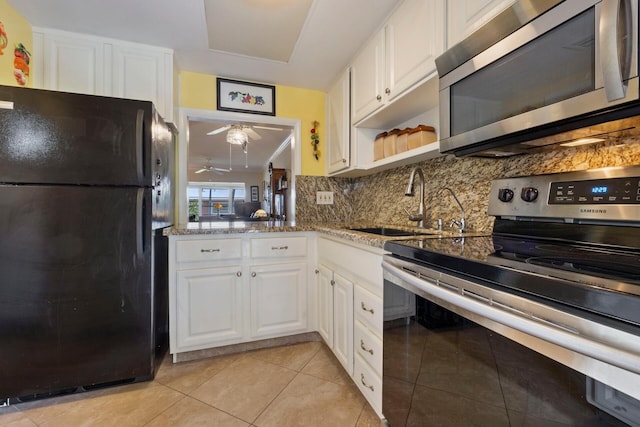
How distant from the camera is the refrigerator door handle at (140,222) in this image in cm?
153

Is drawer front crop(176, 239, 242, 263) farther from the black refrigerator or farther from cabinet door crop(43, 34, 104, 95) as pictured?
cabinet door crop(43, 34, 104, 95)

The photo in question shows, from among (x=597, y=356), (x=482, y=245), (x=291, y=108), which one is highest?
(x=291, y=108)

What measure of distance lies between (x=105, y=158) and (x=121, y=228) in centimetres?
37

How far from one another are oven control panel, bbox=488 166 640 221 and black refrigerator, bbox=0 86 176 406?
69.4 inches

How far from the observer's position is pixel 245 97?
2.46 m

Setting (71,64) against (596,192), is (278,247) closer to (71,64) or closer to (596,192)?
(596,192)

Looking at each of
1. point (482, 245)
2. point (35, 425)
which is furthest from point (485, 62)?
point (35, 425)

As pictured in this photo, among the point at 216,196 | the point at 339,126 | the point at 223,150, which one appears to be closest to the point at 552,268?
the point at 339,126

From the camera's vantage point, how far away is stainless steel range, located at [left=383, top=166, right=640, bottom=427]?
1.66ft

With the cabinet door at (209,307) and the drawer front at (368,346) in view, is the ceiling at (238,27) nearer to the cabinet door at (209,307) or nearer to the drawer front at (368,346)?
the cabinet door at (209,307)

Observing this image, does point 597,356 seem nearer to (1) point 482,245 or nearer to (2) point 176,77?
(1) point 482,245

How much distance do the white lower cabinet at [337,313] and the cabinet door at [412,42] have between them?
110 centimetres

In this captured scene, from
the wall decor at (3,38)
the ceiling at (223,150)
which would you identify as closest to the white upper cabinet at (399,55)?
the wall decor at (3,38)

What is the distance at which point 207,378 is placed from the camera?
167cm
